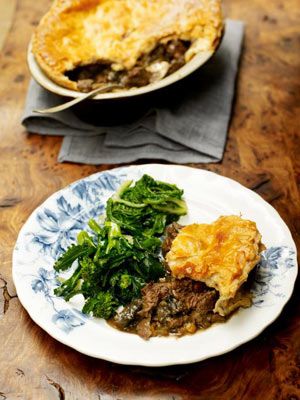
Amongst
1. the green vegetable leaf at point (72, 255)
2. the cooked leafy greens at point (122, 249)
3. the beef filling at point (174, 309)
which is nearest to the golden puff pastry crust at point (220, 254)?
the beef filling at point (174, 309)

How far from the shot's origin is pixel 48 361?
269cm

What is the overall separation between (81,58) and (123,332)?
2022 millimetres

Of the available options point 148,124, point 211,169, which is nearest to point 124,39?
point 148,124

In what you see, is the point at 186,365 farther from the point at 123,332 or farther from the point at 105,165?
the point at 105,165

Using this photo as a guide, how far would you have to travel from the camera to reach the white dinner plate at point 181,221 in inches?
100.0

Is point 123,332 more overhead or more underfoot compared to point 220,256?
more underfoot

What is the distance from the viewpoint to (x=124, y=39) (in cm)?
413

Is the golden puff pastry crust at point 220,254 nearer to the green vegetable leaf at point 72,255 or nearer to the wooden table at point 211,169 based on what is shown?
the wooden table at point 211,169

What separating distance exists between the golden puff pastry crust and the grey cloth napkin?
1.02 metres

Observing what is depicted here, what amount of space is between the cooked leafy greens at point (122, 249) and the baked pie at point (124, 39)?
1.06 meters

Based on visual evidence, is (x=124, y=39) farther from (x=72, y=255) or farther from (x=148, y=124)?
(x=72, y=255)

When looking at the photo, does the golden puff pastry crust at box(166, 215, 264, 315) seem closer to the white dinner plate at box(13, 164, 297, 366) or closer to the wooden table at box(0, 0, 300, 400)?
the white dinner plate at box(13, 164, 297, 366)

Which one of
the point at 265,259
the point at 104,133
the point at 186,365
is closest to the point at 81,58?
the point at 104,133

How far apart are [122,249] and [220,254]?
0.47 metres
